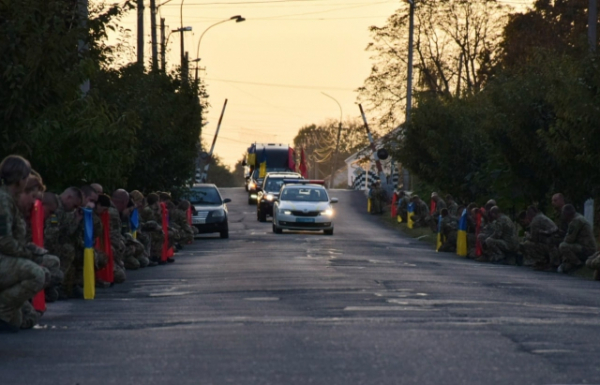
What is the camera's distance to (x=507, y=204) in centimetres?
3784

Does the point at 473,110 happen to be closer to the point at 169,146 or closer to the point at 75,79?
the point at 169,146

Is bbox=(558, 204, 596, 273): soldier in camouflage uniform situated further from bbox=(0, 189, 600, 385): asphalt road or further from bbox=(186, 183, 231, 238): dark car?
bbox=(186, 183, 231, 238): dark car

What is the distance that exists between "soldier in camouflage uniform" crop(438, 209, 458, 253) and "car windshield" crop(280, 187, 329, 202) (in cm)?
991

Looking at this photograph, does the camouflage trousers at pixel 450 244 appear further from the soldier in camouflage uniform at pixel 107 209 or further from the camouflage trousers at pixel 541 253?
the soldier in camouflage uniform at pixel 107 209

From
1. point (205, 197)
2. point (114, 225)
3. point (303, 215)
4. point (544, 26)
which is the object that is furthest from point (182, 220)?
point (544, 26)

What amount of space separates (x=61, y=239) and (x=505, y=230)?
13.9 meters

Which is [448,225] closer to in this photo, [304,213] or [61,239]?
[304,213]

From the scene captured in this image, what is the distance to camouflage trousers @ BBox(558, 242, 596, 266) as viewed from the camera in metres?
25.0

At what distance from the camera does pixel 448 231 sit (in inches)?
1355

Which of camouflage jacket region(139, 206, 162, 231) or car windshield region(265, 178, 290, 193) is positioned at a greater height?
car windshield region(265, 178, 290, 193)

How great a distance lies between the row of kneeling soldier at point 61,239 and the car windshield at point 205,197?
33.3ft

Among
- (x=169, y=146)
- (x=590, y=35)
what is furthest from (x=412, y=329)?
(x=169, y=146)

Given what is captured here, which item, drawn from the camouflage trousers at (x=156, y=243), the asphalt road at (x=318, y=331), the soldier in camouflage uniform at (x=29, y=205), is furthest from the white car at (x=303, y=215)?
the soldier in camouflage uniform at (x=29, y=205)

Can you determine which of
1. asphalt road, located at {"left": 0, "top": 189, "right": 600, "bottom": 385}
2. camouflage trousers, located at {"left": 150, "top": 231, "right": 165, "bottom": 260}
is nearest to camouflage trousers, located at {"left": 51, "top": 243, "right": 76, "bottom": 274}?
asphalt road, located at {"left": 0, "top": 189, "right": 600, "bottom": 385}
